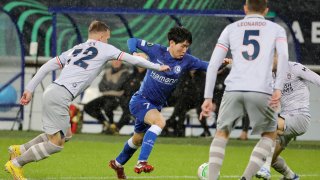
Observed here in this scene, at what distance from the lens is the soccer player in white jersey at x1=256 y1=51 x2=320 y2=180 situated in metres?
11.0

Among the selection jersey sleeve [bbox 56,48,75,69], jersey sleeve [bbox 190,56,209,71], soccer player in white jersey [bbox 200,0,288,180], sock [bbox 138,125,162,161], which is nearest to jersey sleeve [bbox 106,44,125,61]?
jersey sleeve [bbox 56,48,75,69]

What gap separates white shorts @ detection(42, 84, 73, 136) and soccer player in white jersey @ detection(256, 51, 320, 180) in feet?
7.81

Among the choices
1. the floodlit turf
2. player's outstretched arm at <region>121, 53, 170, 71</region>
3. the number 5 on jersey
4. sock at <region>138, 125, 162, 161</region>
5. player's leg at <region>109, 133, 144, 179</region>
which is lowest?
the floodlit turf

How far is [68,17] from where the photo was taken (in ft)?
65.9

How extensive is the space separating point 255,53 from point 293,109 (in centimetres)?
277

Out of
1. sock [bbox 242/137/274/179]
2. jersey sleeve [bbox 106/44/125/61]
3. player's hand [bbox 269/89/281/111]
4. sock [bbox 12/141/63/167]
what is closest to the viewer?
player's hand [bbox 269/89/281/111]

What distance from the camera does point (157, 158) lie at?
47.6ft

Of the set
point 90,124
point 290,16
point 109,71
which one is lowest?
point 90,124

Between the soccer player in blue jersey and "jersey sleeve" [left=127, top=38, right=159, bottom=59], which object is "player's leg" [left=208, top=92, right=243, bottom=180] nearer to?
the soccer player in blue jersey

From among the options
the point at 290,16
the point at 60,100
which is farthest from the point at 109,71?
the point at 60,100

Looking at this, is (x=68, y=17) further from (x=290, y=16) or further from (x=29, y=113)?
(x=290, y=16)

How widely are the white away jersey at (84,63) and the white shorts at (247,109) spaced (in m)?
1.89

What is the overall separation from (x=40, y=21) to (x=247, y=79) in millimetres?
14062

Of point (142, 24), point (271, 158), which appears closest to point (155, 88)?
point (271, 158)
